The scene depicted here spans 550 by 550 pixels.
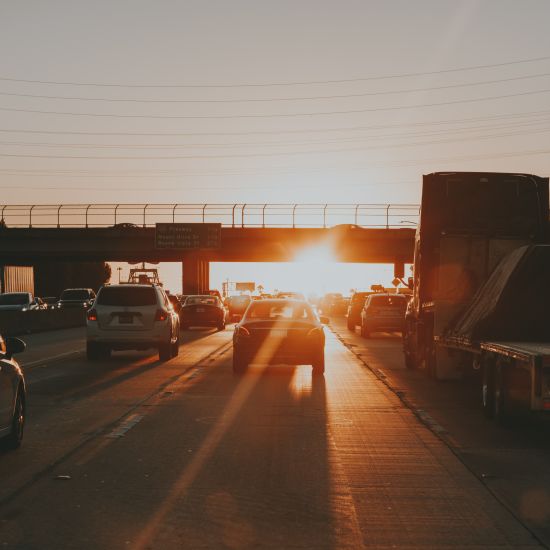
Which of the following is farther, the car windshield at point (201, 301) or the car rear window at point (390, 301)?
the car windshield at point (201, 301)

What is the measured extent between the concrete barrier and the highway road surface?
22.0 m

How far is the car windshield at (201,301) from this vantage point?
45.1 metres

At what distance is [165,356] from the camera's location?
24625 millimetres

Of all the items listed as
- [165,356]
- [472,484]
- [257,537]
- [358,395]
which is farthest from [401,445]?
[165,356]

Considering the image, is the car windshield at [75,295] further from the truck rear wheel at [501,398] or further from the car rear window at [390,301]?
the truck rear wheel at [501,398]

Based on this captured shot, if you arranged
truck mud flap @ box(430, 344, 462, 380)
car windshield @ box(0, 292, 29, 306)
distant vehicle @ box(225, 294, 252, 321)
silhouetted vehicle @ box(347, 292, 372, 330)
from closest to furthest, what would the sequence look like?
truck mud flap @ box(430, 344, 462, 380)
silhouetted vehicle @ box(347, 292, 372, 330)
car windshield @ box(0, 292, 29, 306)
distant vehicle @ box(225, 294, 252, 321)

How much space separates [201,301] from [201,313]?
2.03ft

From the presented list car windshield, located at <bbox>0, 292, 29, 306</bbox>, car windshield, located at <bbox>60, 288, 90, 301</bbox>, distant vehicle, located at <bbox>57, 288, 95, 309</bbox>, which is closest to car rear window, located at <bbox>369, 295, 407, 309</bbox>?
car windshield, located at <bbox>0, 292, 29, 306</bbox>

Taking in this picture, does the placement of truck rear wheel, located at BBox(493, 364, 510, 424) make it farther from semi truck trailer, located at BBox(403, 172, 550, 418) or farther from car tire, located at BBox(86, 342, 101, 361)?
car tire, located at BBox(86, 342, 101, 361)

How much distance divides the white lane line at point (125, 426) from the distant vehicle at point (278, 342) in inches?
269

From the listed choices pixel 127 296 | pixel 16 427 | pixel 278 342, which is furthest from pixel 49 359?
pixel 16 427

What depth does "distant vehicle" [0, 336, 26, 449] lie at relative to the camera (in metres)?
9.65

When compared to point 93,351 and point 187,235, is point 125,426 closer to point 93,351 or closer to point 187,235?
point 93,351

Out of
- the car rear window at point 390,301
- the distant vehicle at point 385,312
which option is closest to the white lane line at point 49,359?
the distant vehicle at point 385,312
